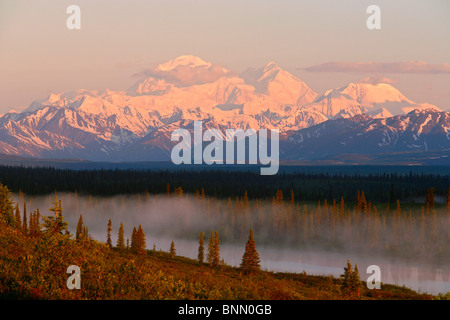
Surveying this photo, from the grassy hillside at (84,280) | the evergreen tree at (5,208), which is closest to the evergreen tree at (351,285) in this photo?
the grassy hillside at (84,280)

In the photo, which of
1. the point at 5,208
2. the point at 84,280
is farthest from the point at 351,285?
the point at 5,208

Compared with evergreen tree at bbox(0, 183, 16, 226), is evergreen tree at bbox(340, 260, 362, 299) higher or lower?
lower

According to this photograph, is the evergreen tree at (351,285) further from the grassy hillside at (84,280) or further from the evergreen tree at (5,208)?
the evergreen tree at (5,208)

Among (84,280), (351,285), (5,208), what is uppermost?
(84,280)

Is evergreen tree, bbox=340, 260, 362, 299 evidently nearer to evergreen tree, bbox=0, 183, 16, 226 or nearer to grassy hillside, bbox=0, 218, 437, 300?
grassy hillside, bbox=0, 218, 437, 300

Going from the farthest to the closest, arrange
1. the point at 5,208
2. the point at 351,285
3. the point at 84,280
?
the point at 5,208 → the point at 351,285 → the point at 84,280

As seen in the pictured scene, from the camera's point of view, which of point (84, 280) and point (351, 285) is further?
point (351, 285)

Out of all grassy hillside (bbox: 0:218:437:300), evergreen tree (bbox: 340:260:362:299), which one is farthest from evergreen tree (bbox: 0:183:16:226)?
evergreen tree (bbox: 340:260:362:299)

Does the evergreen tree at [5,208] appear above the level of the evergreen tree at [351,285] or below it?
above

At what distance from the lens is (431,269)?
194000 mm

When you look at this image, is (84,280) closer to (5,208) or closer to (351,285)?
(351,285)
